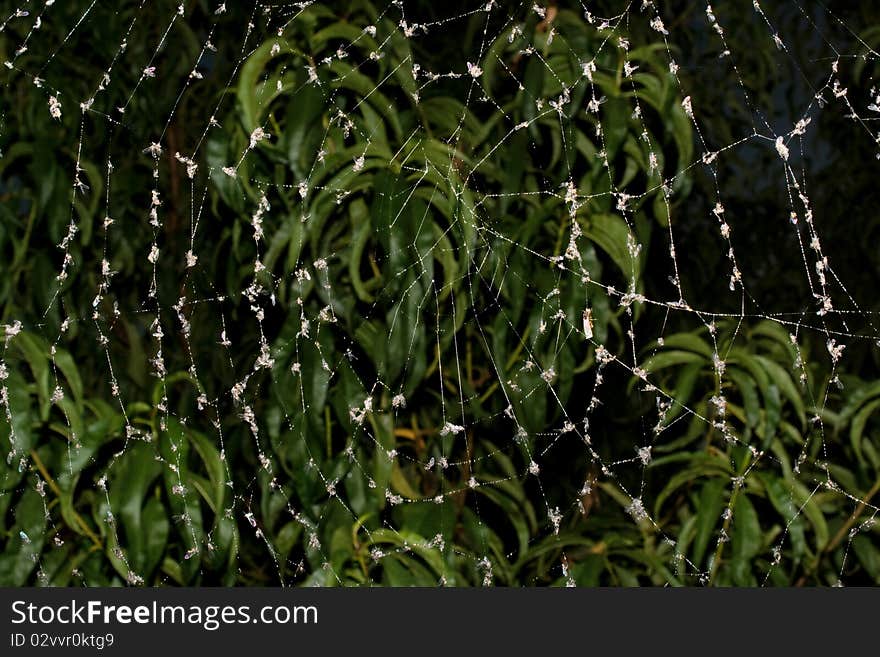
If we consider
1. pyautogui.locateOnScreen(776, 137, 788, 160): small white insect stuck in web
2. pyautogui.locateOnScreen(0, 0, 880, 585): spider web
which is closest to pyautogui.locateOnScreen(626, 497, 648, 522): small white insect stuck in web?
pyautogui.locateOnScreen(0, 0, 880, 585): spider web

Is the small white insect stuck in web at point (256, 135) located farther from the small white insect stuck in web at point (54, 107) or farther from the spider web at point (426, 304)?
the small white insect stuck in web at point (54, 107)

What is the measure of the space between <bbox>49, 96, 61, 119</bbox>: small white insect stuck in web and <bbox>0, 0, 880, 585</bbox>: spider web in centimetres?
1

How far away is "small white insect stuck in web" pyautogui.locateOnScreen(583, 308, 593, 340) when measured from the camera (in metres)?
0.77

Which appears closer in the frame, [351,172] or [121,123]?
[351,172]

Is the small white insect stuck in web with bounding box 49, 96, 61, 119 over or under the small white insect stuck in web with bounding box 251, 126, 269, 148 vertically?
over

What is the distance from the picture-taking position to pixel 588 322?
0.77 metres

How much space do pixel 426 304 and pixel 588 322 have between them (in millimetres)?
119

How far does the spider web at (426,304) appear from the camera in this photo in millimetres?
760

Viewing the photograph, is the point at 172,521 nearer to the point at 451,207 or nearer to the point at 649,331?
the point at 451,207

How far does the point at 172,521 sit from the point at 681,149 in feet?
1.54

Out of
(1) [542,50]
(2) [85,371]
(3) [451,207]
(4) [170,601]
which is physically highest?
(1) [542,50]

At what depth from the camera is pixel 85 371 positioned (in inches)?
35.8

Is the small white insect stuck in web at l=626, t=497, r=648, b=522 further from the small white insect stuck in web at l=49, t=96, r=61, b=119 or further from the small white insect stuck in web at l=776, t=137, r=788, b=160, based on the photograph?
the small white insect stuck in web at l=49, t=96, r=61, b=119

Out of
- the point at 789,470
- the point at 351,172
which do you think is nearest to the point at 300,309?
the point at 351,172
